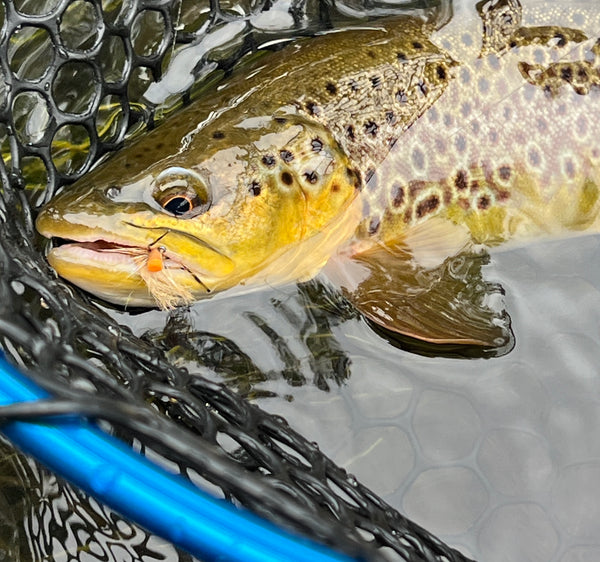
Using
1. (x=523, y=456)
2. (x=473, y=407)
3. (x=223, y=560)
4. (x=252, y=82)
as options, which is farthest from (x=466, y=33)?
(x=223, y=560)

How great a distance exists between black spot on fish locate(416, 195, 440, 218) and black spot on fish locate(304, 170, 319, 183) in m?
0.38

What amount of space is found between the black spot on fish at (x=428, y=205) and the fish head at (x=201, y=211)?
241 mm

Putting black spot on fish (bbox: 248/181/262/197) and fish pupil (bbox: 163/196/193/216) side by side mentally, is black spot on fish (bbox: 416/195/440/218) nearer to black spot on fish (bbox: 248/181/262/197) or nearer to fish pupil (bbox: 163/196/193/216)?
black spot on fish (bbox: 248/181/262/197)

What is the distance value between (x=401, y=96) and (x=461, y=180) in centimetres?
34

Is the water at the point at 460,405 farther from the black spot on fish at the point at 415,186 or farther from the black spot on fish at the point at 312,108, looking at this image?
the black spot on fish at the point at 312,108

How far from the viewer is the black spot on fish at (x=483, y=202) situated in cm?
244

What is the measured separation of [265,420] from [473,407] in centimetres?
94

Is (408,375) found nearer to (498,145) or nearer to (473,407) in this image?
(473,407)

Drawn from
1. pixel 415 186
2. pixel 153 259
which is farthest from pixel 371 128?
pixel 153 259

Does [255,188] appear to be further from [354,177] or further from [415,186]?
[415,186]

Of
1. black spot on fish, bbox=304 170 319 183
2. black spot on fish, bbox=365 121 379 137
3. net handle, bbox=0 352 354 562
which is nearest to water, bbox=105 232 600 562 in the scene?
black spot on fish, bbox=304 170 319 183

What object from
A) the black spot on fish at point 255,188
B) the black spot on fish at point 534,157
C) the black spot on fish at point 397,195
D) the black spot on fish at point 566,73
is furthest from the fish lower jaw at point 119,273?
the black spot on fish at point 566,73

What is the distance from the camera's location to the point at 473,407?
2389 mm

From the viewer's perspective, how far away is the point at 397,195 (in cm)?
237
